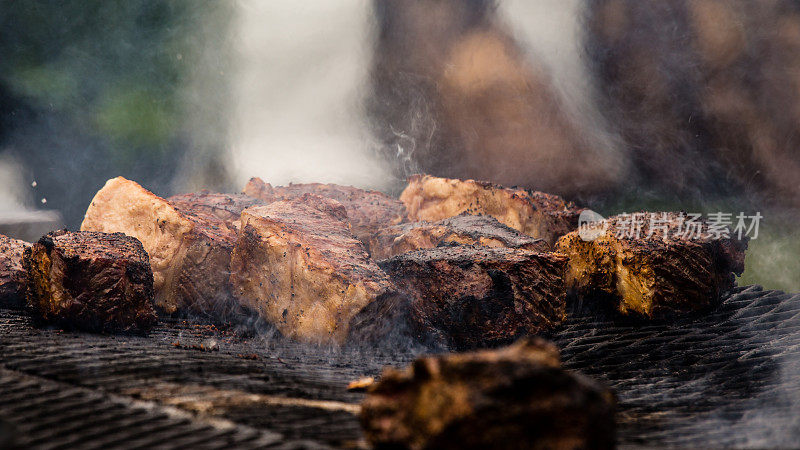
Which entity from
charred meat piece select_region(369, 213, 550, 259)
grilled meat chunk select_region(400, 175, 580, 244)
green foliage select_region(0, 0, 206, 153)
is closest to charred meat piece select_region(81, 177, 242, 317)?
charred meat piece select_region(369, 213, 550, 259)

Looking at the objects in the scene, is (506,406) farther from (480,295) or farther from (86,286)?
(86,286)

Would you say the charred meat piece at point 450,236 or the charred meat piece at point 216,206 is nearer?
the charred meat piece at point 450,236

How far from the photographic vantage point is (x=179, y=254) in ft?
17.1

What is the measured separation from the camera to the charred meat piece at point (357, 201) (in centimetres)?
686

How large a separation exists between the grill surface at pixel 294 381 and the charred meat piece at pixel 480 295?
1.28 feet

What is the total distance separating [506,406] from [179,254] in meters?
4.28

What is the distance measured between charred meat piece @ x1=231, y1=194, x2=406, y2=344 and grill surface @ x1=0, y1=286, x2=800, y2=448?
24 cm

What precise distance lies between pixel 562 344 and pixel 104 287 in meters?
3.59

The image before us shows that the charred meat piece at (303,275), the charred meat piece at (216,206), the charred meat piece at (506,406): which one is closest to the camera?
the charred meat piece at (506,406)

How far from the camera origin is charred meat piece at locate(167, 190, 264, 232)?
5969 mm

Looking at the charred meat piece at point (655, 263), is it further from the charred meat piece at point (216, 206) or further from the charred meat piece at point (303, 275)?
the charred meat piece at point (216, 206)

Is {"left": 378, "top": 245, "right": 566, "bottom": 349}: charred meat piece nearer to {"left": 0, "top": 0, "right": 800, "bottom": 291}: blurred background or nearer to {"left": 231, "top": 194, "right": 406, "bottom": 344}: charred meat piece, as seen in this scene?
{"left": 231, "top": 194, "right": 406, "bottom": 344}: charred meat piece

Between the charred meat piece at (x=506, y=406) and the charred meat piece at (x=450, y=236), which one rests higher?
the charred meat piece at (x=450, y=236)

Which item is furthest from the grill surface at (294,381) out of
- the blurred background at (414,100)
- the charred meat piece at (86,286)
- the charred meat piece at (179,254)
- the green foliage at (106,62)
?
the green foliage at (106,62)
